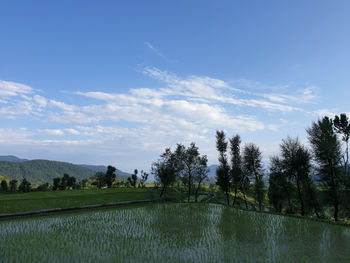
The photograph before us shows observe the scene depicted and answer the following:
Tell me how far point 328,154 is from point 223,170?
1808cm

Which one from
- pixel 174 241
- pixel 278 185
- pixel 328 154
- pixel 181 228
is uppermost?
pixel 328 154

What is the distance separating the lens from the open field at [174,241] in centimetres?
1173

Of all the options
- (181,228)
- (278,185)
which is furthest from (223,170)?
(181,228)

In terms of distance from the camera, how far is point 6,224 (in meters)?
20.8

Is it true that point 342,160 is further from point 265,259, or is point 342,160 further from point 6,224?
point 6,224

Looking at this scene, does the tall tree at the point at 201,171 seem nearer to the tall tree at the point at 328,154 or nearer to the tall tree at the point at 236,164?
the tall tree at the point at 236,164

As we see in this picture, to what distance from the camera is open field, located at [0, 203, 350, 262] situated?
1173 cm

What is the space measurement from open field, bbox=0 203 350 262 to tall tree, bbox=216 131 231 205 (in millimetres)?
20174

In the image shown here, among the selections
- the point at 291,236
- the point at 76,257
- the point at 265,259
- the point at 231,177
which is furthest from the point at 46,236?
the point at 231,177

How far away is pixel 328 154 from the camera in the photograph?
29.3 metres

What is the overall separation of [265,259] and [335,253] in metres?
4.73

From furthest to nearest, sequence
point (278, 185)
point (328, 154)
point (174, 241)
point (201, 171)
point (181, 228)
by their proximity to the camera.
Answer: point (201, 171) < point (278, 185) < point (328, 154) < point (181, 228) < point (174, 241)

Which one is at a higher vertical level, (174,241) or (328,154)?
(328,154)

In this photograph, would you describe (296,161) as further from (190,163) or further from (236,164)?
(190,163)
